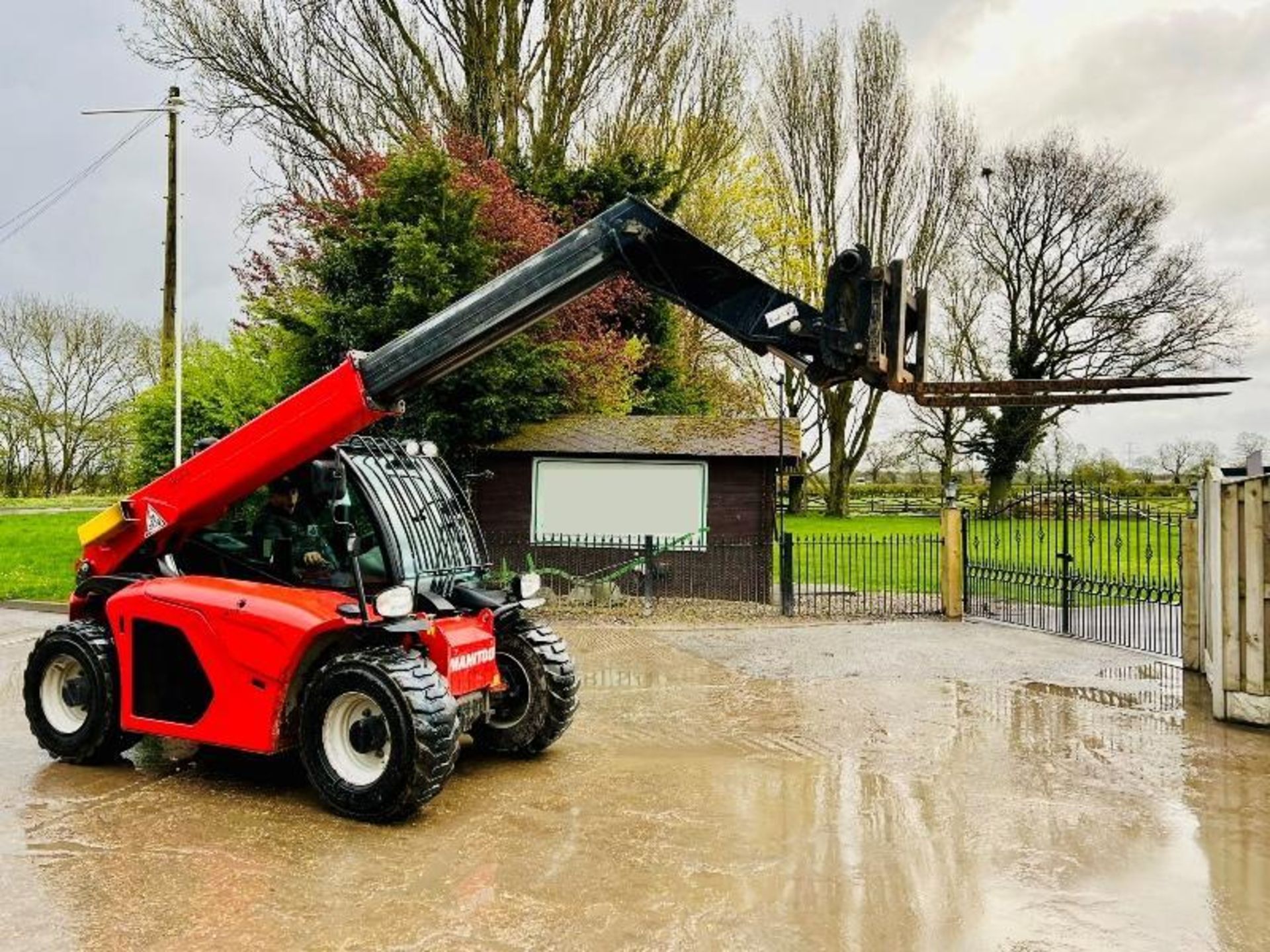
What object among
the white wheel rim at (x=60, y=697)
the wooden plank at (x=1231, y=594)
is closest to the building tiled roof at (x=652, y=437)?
the wooden plank at (x=1231, y=594)

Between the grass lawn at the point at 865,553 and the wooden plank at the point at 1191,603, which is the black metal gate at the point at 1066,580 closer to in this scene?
the wooden plank at the point at 1191,603

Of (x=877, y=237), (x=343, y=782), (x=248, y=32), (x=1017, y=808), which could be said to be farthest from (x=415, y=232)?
(x=877, y=237)

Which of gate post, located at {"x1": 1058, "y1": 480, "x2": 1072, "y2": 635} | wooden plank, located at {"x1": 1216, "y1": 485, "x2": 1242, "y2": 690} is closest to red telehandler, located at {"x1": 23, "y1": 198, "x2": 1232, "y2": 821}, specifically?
wooden plank, located at {"x1": 1216, "y1": 485, "x2": 1242, "y2": 690}

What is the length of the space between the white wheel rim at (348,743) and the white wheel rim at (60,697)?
2.11 metres

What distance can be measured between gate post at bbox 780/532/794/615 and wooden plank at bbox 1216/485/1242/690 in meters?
6.77

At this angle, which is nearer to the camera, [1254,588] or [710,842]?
[710,842]

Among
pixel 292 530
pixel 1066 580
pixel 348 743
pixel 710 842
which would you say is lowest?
pixel 710 842

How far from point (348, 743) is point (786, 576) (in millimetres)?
9580

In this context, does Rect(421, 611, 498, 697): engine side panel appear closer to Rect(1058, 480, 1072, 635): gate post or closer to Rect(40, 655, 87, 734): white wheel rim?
Rect(40, 655, 87, 734): white wheel rim

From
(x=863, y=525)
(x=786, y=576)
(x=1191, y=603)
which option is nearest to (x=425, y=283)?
(x=786, y=576)

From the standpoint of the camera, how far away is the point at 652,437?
55.0 ft

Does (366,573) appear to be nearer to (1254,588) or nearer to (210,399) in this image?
(1254,588)

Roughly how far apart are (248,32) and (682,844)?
72.0 ft

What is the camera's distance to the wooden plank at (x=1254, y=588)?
8062 millimetres
